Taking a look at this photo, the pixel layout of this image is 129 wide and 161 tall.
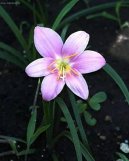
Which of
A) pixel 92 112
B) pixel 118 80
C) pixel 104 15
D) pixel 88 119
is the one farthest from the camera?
pixel 104 15

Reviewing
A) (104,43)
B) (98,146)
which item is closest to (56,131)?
(98,146)

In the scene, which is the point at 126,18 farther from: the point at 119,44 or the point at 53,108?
the point at 53,108

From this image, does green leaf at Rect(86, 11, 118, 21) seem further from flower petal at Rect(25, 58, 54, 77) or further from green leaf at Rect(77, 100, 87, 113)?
flower petal at Rect(25, 58, 54, 77)

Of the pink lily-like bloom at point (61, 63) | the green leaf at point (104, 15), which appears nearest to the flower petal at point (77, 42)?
the pink lily-like bloom at point (61, 63)

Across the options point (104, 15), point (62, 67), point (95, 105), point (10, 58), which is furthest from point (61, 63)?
point (104, 15)

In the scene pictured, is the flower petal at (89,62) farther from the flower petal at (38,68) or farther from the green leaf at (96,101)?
the green leaf at (96,101)

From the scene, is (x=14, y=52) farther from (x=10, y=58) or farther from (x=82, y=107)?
(x=82, y=107)
